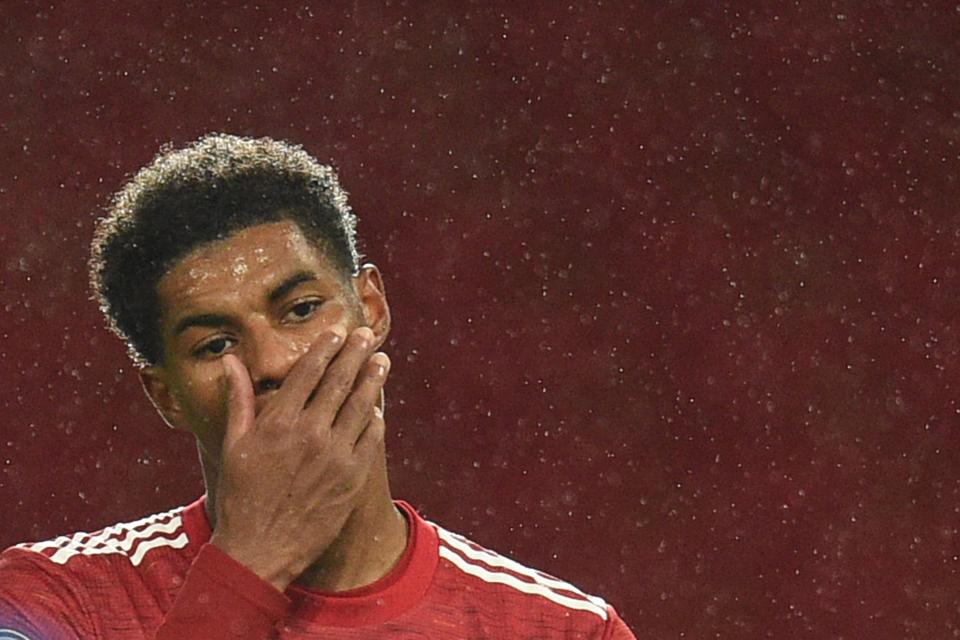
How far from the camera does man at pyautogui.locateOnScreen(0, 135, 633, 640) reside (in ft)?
3.13

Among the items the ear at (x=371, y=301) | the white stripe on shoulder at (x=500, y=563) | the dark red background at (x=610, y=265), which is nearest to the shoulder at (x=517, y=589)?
the white stripe on shoulder at (x=500, y=563)

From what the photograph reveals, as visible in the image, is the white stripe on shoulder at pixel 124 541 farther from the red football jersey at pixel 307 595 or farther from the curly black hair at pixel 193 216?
the curly black hair at pixel 193 216

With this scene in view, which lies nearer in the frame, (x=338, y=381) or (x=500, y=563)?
(x=338, y=381)

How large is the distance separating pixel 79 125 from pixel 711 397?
2.88ft

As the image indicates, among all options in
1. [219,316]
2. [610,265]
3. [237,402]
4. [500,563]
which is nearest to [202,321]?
[219,316]

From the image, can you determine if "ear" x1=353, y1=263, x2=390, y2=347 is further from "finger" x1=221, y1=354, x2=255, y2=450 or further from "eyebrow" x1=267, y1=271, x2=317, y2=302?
"finger" x1=221, y1=354, x2=255, y2=450

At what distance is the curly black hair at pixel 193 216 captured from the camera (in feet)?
3.70

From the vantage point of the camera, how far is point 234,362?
1.00 metres

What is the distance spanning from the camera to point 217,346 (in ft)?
3.51

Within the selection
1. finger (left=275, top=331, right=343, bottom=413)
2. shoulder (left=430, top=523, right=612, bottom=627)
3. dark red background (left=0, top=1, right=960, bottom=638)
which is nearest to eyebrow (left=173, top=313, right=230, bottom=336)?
finger (left=275, top=331, right=343, bottom=413)

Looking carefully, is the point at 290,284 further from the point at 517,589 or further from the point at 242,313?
the point at 517,589

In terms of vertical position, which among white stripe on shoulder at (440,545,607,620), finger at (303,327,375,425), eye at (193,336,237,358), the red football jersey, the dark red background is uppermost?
finger at (303,327,375,425)

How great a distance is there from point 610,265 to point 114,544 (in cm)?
111

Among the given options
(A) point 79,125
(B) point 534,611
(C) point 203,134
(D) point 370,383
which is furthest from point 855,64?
(D) point 370,383
